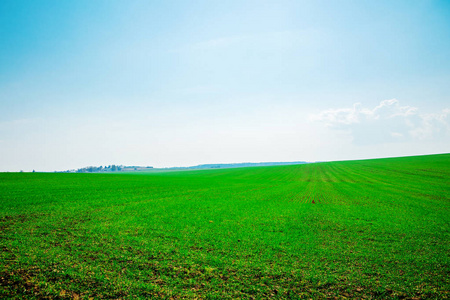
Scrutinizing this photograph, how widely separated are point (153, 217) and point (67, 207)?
24.9 feet

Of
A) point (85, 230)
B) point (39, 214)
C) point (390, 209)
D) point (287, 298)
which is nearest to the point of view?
point (287, 298)

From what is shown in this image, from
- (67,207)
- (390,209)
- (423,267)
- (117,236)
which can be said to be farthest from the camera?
(390,209)

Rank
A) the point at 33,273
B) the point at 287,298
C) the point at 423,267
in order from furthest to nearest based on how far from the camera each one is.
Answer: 1. the point at 423,267
2. the point at 33,273
3. the point at 287,298

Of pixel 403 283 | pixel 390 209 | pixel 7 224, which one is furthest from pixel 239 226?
pixel 390 209

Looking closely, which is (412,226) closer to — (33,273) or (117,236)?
(117,236)

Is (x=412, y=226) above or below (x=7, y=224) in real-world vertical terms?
→ below

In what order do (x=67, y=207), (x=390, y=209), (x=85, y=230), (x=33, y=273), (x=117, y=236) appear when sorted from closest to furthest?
(x=33, y=273) → (x=117, y=236) → (x=85, y=230) → (x=67, y=207) → (x=390, y=209)

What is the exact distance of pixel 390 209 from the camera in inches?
693

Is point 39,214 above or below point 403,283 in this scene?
above

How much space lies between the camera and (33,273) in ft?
20.9

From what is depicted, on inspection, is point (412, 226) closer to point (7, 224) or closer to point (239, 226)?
point (239, 226)

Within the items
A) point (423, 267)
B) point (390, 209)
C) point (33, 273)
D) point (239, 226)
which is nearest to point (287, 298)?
point (423, 267)

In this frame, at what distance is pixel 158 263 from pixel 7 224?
33.1 ft

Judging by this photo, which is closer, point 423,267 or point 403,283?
point 403,283
